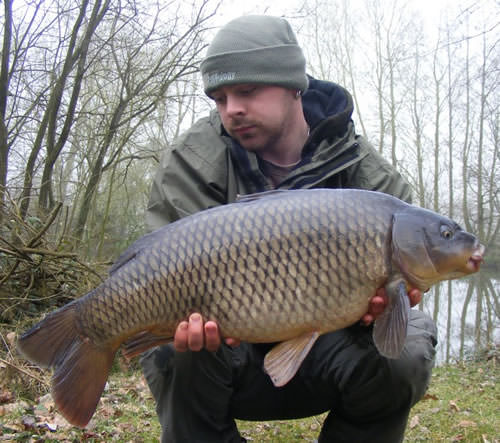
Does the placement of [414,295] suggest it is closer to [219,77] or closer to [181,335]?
[181,335]

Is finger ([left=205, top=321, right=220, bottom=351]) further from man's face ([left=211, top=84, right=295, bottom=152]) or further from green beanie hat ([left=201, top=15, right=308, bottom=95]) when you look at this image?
green beanie hat ([left=201, top=15, right=308, bottom=95])

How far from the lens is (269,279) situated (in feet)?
4.28

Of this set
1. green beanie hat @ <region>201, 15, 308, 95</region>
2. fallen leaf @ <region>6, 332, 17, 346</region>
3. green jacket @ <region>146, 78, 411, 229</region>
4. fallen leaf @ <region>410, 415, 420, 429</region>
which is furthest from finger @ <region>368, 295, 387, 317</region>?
fallen leaf @ <region>6, 332, 17, 346</region>

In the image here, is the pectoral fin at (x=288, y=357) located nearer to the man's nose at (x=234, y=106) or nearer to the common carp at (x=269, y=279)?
the common carp at (x=269, y=279)

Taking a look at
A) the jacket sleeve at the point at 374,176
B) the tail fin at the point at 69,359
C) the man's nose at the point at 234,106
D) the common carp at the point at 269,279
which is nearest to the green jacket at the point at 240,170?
the jacket sleeve at the point at 374,176

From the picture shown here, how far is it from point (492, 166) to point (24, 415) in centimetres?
1242

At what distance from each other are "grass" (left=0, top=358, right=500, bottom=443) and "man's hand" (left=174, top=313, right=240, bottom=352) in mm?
853

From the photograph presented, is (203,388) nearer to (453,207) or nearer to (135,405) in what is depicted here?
(135,405)

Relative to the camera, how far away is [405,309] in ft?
4.20

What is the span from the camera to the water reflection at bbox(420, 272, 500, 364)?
6.46 metres

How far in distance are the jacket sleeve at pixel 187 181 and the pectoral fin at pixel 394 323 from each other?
747mm

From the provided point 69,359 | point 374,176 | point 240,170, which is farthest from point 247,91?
point 69,359

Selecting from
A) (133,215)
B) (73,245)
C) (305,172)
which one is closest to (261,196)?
(305,172)

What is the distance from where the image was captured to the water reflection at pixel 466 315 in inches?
254
